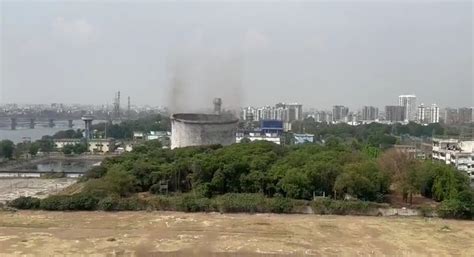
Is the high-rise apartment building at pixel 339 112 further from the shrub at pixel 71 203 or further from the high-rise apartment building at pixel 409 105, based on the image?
the shrub at pixel 71 203

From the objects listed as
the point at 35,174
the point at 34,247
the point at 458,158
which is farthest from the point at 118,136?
the point at 34,247

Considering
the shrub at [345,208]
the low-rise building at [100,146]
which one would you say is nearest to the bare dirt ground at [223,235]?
the shrub at [345,208]

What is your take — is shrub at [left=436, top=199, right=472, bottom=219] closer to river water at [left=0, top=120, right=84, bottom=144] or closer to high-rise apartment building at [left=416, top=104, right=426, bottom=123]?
river water at [left=0, top=120, right=84, bottom=144]

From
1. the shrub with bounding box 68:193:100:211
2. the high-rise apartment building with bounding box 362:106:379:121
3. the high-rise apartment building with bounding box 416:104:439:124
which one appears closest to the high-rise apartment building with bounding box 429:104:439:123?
the high-rise apartment building with bounding box 416:104:439:124

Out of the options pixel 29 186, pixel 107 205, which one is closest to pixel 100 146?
pixel 29 186

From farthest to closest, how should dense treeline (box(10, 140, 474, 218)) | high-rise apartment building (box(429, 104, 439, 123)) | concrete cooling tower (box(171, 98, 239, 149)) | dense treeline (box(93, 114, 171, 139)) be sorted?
1. high-rise apartment building (box(429, 104, 439, 123))
2. dense treeline (box(93, 114, 171, 139))
3. concrete cooling tower (box(171, 98, 239, 149))
4. dense treeline (box(10, 140, 474, 218))
